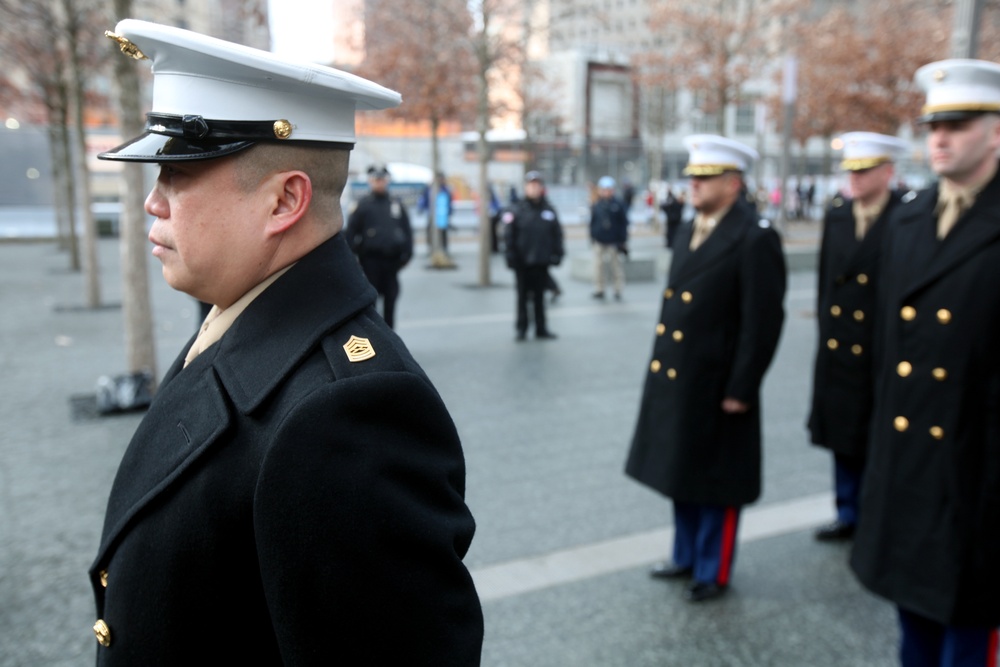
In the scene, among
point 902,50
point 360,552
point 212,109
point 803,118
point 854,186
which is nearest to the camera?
point 360,552

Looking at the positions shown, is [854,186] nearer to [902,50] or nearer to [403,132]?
[902,50]

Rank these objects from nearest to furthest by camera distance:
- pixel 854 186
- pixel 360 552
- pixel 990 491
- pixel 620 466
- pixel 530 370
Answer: pixel 360 552 → pixel 990 491 → pixel 854 186 → pixel 620 466 → pixel 530 370

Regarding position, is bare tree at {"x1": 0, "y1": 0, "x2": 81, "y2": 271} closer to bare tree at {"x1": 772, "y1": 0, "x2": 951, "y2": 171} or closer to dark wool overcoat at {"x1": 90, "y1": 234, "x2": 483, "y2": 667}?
dark wool overcoat at {"x1": 90, "y1": 234, "x2": 483, "y2": 667}

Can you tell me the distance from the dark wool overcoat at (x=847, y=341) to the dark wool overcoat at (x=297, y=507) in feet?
12.6

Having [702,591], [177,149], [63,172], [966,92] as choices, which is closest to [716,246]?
[966,92]

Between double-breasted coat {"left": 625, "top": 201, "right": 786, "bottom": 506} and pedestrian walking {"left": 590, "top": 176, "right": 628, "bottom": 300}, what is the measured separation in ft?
33.2

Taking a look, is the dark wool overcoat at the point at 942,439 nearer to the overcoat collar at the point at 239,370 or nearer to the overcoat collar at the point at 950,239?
the overcoat collar at the point at 950,239

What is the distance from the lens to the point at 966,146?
3127 millimetres

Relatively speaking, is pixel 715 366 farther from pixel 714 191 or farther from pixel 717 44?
pixel 717 44

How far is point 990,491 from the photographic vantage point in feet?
9.51

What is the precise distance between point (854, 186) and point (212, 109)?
4478 millimetres

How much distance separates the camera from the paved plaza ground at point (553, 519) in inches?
144

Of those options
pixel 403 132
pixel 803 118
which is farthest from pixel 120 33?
pixel 403 132

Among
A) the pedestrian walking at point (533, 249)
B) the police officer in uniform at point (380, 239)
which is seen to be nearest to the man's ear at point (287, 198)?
the police officer in uniform at point (380, 239)
